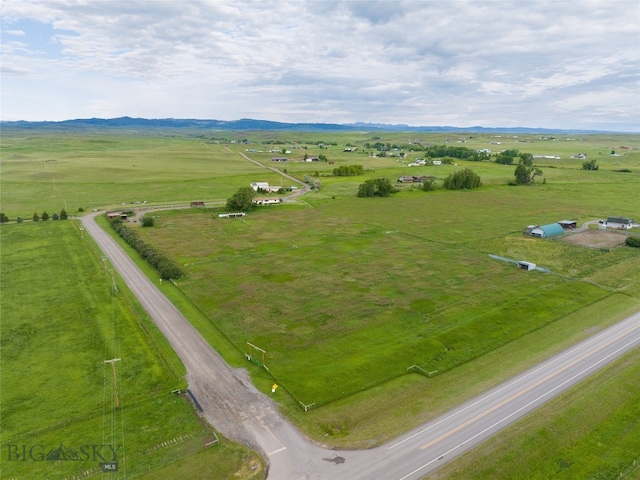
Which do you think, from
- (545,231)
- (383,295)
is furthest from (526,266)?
(383,295)

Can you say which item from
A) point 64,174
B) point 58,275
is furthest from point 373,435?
point 64,174

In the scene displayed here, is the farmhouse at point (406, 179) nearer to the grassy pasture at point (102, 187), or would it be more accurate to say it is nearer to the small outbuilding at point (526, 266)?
the grassy pasture at point (102, 187)

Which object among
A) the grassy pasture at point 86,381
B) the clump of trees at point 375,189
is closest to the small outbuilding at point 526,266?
the grassy pasture at point 86,381

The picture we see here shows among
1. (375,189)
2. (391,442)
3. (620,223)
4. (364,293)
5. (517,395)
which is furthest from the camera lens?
(375,189)

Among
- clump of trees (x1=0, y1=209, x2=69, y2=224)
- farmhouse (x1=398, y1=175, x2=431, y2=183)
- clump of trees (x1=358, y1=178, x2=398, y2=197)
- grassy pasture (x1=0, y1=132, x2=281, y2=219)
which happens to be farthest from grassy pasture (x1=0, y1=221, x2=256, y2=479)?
farmhouse (x1=398, y1=175, x2=431, y2=183)

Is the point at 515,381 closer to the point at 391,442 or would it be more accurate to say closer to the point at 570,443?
the point at 570,443

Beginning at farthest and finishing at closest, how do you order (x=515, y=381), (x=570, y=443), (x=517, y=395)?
(x=515, y=381), (x=517, y=395), (x=570, y=443)

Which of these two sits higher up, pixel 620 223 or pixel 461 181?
pixel 461 181

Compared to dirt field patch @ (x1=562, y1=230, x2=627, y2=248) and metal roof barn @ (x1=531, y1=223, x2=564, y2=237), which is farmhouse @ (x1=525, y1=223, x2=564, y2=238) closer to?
metal roof barn @ (x1=531, y1=223, x2=564, y2=237)
